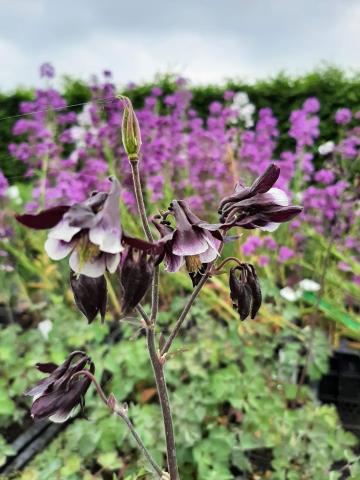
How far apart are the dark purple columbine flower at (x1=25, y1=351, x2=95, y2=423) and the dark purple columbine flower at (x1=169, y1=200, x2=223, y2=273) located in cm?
28

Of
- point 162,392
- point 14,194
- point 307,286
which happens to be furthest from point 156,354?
point 14,194

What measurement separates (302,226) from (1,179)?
6.07 ft

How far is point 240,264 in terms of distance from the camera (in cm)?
86

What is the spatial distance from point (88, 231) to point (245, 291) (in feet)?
0.98

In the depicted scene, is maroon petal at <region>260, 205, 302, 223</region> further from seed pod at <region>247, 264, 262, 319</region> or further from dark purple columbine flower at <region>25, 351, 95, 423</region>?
dark purple columbine flower at <region>25, 351, 95, 423</region>

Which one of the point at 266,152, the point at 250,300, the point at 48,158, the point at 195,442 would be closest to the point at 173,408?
the point at 195,442

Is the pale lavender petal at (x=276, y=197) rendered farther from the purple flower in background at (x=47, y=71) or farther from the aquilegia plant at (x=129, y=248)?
the purple flower in background at (x=47, y=71)

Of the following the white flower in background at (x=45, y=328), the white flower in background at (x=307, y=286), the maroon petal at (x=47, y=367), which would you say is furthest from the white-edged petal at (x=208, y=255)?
the white flower in background at (x=307, y=286)

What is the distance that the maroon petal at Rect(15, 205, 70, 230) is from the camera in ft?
2.04

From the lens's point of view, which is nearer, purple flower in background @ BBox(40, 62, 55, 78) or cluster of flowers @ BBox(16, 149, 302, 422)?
cluster of flowers @ BBox(16, 149, 302, 422)

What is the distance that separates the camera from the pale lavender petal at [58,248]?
2.16ft

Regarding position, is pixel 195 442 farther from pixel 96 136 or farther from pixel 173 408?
pixel 96 136

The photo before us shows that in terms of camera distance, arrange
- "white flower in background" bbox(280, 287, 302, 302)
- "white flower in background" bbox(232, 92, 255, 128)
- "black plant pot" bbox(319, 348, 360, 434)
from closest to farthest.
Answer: "black plant pot" bbox(319, 348, 360, 434) → "white flower in background" bbox(280, 287, 302, 302) → "white flower in background" bbox(232, 92, 255, 128)

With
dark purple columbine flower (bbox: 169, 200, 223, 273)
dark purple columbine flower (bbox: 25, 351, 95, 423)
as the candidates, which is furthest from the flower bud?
dark purple columbine flower (bbox: 25, 351, 95, 423)
